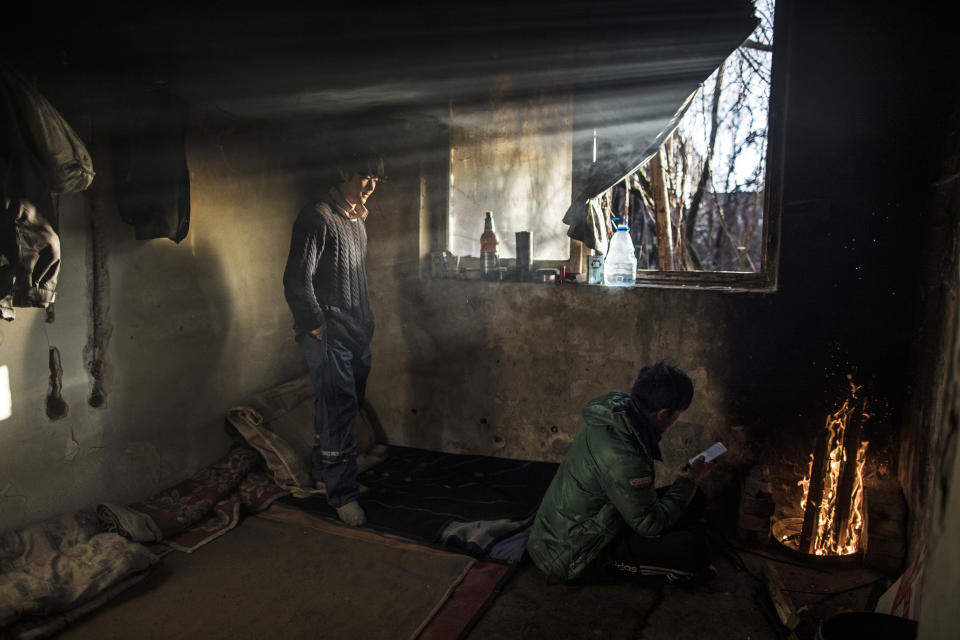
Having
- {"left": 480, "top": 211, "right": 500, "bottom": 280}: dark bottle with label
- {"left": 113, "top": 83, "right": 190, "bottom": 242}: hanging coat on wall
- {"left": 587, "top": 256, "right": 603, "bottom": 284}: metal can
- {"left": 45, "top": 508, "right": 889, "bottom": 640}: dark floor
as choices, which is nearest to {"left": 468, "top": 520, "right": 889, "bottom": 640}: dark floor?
{"left": 45, "top": 508, "right": 889, "bottom": 640}: dark floor

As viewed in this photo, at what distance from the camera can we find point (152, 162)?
136 inches

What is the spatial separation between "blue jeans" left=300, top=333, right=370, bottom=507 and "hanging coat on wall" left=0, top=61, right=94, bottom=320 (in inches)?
54.7

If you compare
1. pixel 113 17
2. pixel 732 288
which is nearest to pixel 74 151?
pixel 113 17

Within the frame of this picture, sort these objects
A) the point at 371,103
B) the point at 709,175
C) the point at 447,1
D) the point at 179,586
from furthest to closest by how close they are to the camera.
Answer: the point at 709,175, the point at 371,103, the point at 179,586, the point at 447,1

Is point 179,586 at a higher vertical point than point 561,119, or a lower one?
lower

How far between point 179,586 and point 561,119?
149 inches

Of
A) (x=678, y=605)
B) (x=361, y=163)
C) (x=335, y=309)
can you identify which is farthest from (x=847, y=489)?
(x=361, y=163)

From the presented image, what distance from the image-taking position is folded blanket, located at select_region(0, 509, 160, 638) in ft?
8.68

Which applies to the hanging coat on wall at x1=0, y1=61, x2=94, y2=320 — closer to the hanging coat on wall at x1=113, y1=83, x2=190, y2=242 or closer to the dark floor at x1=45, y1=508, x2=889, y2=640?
the hanging coat on wall at x1=113, y1=83, x2=190, y2=242

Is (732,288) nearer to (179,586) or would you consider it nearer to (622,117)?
(622,117)

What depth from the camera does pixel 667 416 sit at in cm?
276

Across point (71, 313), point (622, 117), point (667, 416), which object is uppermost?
point (622, 117)

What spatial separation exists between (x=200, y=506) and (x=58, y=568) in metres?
0.85

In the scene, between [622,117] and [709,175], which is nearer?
[622,117]
